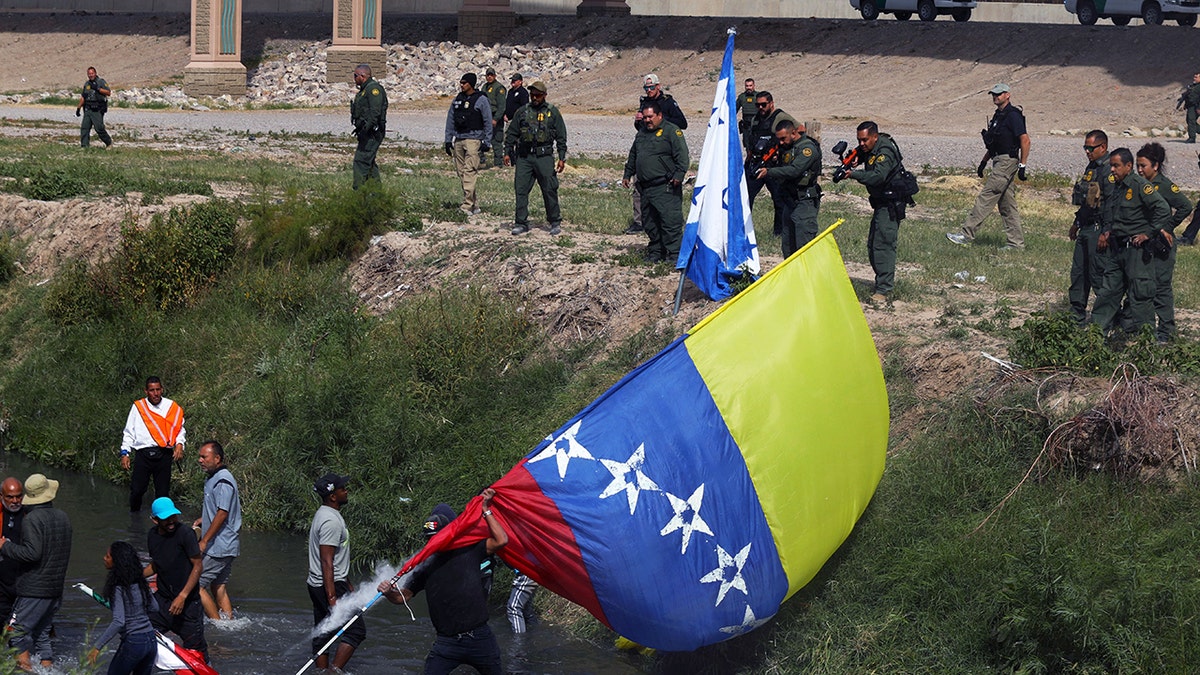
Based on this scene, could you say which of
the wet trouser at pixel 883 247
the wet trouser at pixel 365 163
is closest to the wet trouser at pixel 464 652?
the wet trouser at pixel 883 247

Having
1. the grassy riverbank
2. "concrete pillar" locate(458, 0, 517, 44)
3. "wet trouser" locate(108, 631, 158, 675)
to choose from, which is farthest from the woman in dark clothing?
"concrete pillar" locate(458, 0, 517, 44)

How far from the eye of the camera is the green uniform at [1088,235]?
457 inches

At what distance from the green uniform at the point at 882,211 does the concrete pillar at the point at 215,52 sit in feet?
119

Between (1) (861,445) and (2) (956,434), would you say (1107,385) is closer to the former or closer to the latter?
(2) (956,434)

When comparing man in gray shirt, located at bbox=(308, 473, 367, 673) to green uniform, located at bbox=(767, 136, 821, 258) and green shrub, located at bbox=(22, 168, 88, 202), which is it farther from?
green shrub, located at bbox=(22, 168, 88, 202)

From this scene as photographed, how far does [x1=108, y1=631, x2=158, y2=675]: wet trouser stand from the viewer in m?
7.91

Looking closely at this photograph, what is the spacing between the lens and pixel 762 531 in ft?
27.8

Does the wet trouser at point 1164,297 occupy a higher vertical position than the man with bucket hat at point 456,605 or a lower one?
higher

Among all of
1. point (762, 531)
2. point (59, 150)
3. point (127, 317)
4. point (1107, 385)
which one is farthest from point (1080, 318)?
point (59, 150)

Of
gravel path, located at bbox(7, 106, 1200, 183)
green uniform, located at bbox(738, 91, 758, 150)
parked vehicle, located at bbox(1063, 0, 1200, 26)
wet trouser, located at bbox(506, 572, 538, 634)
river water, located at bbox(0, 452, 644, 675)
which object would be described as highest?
parked vehicle, located at bbox(1063, 0, 1200, 26)

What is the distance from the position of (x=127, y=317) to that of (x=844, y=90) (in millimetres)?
27643

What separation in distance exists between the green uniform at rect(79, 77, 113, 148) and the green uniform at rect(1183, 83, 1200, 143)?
21.9 m

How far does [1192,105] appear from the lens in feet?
94.2

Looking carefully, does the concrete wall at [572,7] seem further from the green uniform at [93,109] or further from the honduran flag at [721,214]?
the honduran flag at [721,214]
